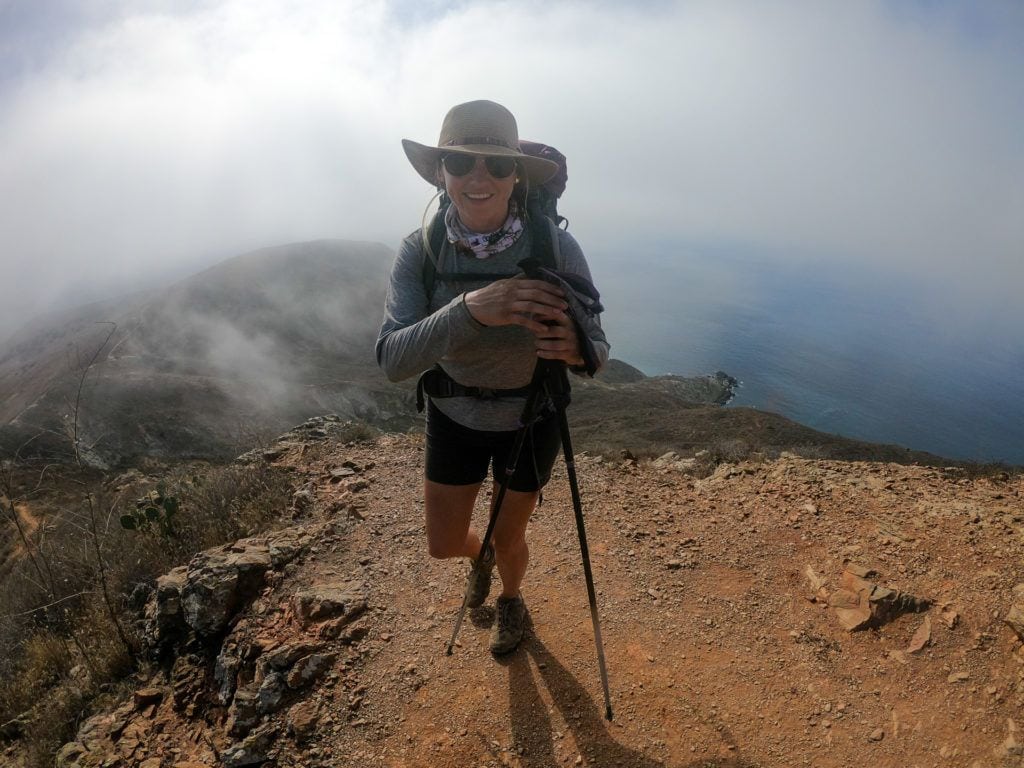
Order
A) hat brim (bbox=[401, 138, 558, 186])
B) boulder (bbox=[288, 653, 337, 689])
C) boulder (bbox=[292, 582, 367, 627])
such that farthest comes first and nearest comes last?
boulder (bbox=[292, 582, 367, 627])
boulder (bbox=[288, 653, 337, 689])
hat brim (bbox=[401, 138, 558, 186])

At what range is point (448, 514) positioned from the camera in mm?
3025

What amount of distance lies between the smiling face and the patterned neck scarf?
6cm

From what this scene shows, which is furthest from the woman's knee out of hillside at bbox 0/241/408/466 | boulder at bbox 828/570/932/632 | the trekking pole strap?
hillside at bbox 0/241/408/466

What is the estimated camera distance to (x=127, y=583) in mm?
5031

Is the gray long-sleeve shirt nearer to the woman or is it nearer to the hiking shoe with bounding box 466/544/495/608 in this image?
the woman

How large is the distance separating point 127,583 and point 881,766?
19.9ft

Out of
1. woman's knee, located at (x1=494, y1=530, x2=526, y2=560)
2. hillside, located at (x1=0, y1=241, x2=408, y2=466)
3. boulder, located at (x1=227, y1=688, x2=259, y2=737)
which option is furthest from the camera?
hillside, located at (x1=0, y1=241, x2=408, y2=466)

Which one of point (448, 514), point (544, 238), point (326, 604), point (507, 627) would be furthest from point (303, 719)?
point (544, 238)

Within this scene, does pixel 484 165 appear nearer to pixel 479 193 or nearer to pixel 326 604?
pixel 479 193

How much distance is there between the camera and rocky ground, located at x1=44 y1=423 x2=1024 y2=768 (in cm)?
292

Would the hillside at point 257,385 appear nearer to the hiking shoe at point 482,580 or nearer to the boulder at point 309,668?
the hiking shoe at point 482,580

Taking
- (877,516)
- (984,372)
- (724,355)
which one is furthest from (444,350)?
(984,372)

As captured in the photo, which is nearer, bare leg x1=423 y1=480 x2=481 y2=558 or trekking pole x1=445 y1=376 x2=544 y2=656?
trekking pole x1=445 y1=376 x2=544 y2=656

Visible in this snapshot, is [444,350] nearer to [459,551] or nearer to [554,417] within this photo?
[554,417]
